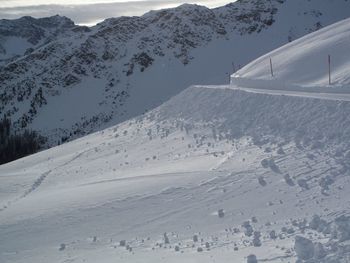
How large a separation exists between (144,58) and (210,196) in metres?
133

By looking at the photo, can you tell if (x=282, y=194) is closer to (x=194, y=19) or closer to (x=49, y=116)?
(x=49, y=116)

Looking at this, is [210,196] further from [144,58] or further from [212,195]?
[144,58]

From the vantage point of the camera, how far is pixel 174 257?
8.58m

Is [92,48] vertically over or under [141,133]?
over

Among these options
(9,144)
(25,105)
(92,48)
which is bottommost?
(9,144)

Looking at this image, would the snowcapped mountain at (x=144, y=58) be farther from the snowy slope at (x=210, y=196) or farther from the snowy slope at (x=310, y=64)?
the snowy slope at (x=210, y=196)

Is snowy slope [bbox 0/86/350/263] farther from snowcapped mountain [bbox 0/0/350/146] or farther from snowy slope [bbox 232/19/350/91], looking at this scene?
snowcapped mountain [bbox 0/0/350/146]

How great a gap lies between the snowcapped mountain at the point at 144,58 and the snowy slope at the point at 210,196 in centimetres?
10268

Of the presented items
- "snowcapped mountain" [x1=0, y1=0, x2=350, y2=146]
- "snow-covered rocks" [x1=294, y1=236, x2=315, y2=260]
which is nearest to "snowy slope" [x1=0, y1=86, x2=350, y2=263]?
"snow-covered rocks" [x1=294, y1=236, x2=315, y2=260]

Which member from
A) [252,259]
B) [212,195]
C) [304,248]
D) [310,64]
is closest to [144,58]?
[310,64]

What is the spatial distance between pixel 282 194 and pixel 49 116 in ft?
411

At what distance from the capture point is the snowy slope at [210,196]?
28.3ft

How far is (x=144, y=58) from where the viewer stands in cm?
14238

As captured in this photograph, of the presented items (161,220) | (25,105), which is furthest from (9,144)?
(161,220)
